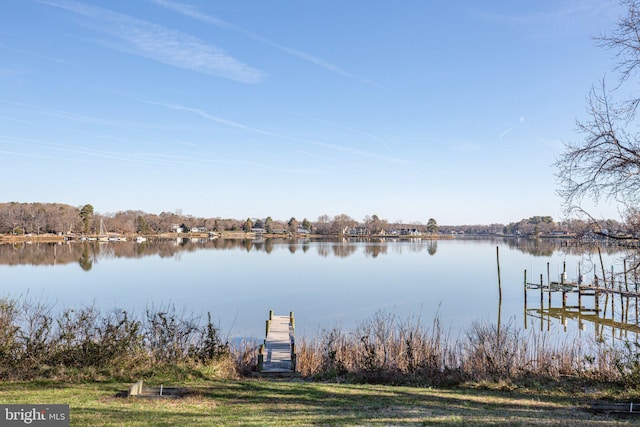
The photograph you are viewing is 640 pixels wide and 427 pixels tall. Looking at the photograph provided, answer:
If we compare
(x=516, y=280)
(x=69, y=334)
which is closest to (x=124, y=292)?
(x=69, y=334)

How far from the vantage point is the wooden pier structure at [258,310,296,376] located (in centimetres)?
1280

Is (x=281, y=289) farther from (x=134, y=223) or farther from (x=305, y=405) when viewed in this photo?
(x=134, y=223)

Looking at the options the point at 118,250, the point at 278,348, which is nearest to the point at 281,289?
the point at 278,348

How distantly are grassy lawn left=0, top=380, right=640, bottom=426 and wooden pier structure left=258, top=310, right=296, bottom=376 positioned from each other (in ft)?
8.40

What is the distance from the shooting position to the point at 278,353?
48.1ft

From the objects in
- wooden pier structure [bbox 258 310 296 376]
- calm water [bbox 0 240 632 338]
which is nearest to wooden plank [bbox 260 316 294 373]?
wooden pier structure [bbox 258 310 296 376]

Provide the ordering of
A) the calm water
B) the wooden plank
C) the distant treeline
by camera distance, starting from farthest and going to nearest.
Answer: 1. the distant treeline
2. the calm water
3. the wooden plank

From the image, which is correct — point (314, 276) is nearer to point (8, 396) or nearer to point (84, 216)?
point (8, 396)

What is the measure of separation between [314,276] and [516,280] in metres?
21.8

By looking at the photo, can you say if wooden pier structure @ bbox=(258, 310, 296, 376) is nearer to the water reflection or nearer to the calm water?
the calm water

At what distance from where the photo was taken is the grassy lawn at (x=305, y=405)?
696cm

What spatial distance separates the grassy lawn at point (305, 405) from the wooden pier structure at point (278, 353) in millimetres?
2561

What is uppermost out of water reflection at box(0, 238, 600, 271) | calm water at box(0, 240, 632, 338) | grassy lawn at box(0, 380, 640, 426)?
grassy lawn at box(0, 380, 640, 426)

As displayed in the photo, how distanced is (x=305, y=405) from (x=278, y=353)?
6.56 m
